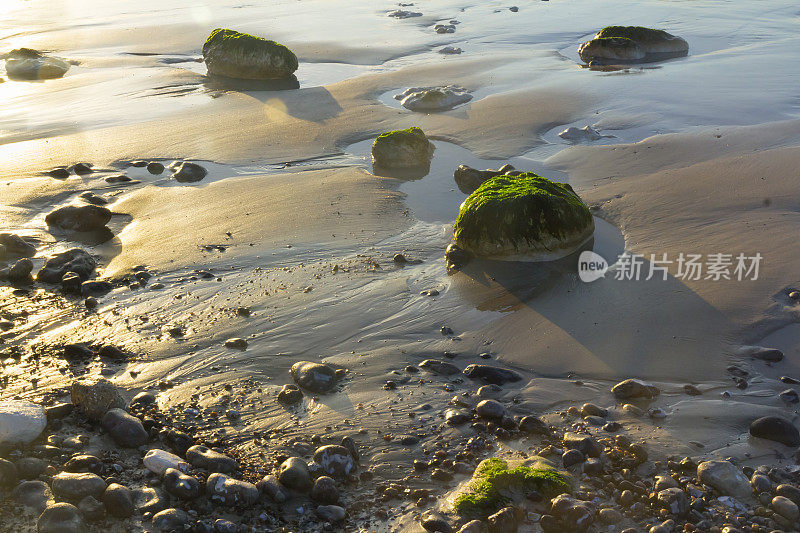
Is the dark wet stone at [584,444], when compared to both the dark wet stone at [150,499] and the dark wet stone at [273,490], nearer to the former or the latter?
the dark wet stone at [273,490]

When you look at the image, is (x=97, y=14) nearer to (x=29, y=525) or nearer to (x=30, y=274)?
(x=30, y=274)

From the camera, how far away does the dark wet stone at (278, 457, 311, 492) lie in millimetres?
4320

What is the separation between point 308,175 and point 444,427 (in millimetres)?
6264

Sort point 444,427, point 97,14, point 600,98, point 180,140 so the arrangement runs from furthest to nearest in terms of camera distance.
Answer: point 97,14, point 600,98, point 180,140, point 444,427

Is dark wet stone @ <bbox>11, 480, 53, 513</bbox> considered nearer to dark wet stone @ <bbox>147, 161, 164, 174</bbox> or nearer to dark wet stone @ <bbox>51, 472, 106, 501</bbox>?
dark wet stone @ <bbox>51, 472, 106, 501</bbox>

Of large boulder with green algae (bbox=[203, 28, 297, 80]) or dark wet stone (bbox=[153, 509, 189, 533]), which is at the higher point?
large boulder with green algae (bbox=[203, 28, 297, 80])

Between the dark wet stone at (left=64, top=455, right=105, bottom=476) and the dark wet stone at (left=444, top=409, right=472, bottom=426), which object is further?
the dark wet stone at (left=444, top=409, right=472, bottom=426)

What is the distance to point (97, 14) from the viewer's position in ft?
89.8

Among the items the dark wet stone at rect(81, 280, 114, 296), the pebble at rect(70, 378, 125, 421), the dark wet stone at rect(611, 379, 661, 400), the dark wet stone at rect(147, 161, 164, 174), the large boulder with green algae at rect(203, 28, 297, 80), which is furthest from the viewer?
the large boulder with green algae at rect(203, 28, 297, 80)

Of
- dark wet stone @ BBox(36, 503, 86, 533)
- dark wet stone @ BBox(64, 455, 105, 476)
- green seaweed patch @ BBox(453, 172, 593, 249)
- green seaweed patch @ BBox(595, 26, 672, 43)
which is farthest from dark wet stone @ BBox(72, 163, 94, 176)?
green seaweed patch @ BBox(595, 26, 672, 43)

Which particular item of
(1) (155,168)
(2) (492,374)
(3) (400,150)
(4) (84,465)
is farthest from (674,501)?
(1) (155,168)

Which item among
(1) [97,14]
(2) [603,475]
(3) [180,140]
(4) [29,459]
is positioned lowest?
(2) [603,475]

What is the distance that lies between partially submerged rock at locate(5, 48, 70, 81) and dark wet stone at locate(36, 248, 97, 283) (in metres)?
12.4

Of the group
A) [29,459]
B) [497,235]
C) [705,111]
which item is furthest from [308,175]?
[705,111]
